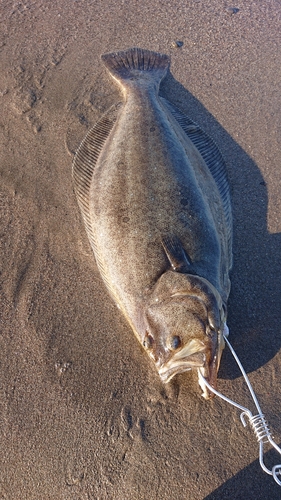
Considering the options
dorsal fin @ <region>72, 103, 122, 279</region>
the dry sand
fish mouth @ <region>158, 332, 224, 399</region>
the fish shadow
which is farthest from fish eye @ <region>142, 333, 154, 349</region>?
dorsal fin @ <region>72, 103, 122, 279</region>

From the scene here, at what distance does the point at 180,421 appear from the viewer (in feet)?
10.1

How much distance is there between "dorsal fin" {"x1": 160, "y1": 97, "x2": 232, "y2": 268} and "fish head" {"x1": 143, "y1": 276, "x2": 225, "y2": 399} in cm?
128

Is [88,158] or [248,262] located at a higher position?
[88,158]

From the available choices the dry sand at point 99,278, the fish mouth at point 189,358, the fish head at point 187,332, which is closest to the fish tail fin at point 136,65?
the dry sand at point 99,278

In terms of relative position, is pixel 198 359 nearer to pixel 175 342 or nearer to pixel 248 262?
pixel 175 342

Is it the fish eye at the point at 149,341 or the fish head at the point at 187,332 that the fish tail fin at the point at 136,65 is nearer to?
the fish head at the point at 187,332

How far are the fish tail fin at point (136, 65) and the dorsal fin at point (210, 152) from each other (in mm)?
460

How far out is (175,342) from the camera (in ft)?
8.66

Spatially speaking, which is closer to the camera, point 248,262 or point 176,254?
point 176,254

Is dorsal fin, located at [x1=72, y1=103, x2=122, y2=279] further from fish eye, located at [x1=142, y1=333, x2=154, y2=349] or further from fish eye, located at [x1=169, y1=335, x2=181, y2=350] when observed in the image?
fish eye, located at [x1=169, y1=335, x2=181, y2=350]

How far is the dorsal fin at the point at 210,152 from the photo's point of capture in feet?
13.1

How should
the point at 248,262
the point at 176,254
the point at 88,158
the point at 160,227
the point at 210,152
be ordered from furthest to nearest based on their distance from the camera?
the point at 210,152 < the point at 88,158 < the point at 248,262 < the point at 160,227 < the point at 176,254

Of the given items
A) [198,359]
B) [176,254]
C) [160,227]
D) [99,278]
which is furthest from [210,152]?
[198,359]

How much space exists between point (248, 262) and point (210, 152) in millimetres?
1375
